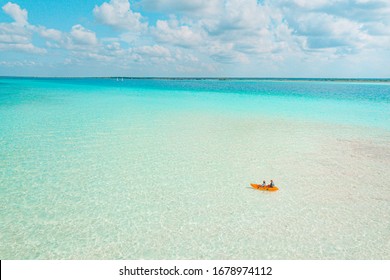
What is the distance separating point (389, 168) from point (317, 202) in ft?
22.4

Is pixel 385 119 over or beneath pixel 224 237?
over

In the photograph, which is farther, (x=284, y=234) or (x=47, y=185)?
(x=47, y=185)

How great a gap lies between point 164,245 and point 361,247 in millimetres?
6226

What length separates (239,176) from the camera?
13.8m

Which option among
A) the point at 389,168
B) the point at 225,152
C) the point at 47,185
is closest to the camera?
the point at 47,185

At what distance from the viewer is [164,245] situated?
8625 mm

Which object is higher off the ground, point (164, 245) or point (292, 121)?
point (292, 121)

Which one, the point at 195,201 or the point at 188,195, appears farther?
the point at 188,195

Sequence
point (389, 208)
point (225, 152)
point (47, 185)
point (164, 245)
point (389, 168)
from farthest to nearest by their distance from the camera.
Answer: point (225, 152)
point (389, 168)
point (47, 185)
point (389, 208)
point (164, 245)

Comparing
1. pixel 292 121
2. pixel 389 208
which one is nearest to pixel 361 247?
pixel 389 208

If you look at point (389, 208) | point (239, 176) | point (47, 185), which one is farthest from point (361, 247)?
point (47, 185)

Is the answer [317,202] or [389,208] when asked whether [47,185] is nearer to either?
[317,202]

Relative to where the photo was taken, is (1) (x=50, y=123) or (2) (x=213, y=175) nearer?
(2) (x=213, y=175)

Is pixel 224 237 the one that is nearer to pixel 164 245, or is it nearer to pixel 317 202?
pixel 164 245
